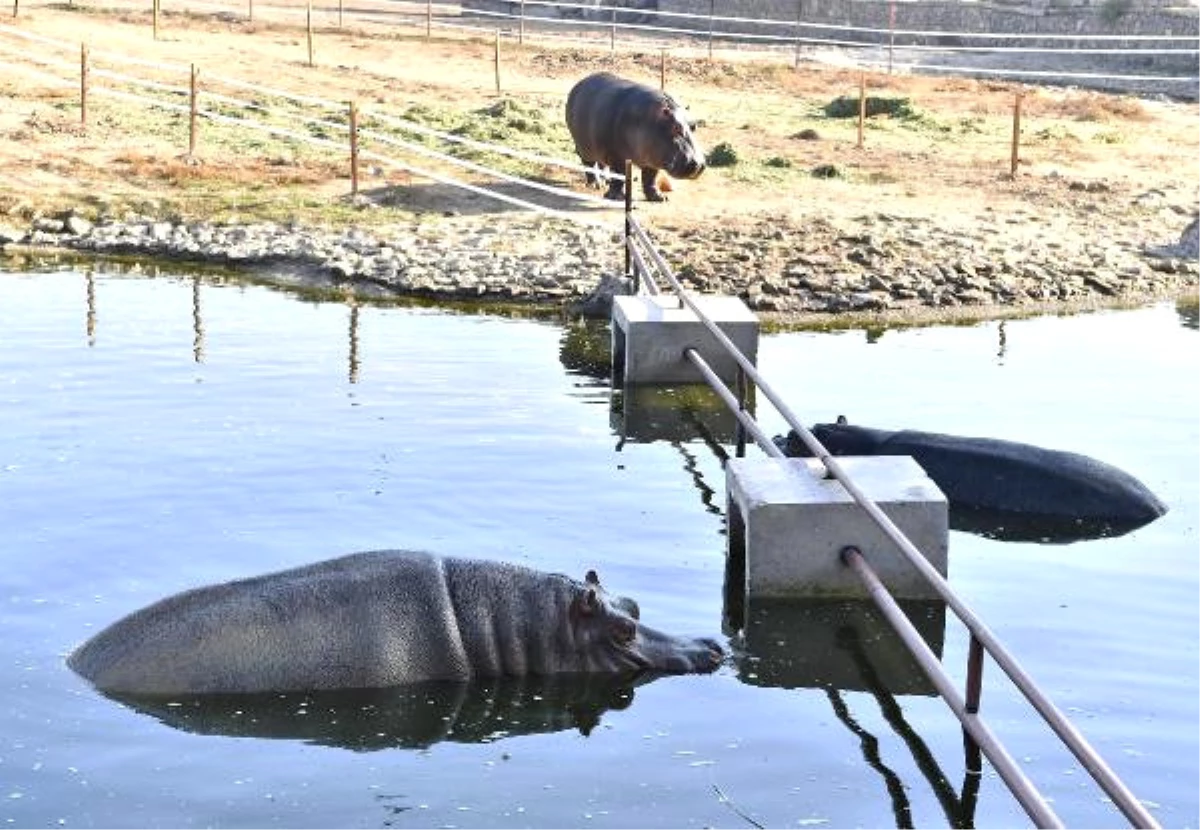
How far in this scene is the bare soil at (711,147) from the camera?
71.6 ft

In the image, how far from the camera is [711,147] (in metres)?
25.6

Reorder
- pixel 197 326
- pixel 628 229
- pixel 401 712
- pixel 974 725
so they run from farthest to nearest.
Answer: pixel 628 229, pixel 197 326, pixel 401 712, pixel 974 725

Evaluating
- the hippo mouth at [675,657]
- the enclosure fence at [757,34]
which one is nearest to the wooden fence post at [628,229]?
the hippo mouth at [675,657]

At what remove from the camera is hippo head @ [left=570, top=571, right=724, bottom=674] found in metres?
9.16

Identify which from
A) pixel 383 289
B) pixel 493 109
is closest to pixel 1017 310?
pixel 383 289

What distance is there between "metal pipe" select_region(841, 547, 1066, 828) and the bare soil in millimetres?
11579

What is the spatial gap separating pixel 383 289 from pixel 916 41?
Result: 28590mm

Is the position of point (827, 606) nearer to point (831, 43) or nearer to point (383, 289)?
point (383, 289)

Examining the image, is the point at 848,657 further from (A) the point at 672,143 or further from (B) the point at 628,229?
(A) the point at 672,143

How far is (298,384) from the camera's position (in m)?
15.0

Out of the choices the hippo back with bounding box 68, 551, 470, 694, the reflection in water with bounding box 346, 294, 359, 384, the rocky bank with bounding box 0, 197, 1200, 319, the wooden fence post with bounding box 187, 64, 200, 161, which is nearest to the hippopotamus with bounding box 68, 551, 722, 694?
the hippo back with bounding box 68, 551, 470, 694

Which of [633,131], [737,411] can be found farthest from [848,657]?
[633,131]

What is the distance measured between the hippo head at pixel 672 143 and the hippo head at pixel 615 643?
503 inches

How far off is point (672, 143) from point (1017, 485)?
10365 millimetres
